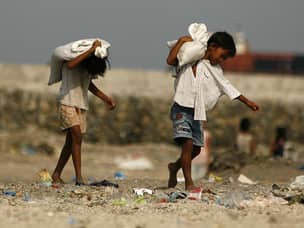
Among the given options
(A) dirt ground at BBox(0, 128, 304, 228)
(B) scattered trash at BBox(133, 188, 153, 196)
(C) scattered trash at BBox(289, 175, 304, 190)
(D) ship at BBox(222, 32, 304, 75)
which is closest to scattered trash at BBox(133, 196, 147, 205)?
(A) dirt ground at BBox(0, 128, 304, 228)

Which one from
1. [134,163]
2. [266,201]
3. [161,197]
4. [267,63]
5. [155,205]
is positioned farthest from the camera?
[267,63]

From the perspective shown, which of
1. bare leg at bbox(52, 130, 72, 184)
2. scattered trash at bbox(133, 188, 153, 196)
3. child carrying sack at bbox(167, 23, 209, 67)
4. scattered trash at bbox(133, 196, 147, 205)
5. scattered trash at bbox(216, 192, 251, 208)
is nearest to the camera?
scattered trash at bbox(216, 192, 251, 208)

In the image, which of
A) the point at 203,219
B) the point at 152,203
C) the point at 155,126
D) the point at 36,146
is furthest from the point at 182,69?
the point at 155,126

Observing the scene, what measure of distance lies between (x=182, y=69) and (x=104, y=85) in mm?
19364

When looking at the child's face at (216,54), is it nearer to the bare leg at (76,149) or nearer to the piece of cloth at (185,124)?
the piece of cloth at (185,124)

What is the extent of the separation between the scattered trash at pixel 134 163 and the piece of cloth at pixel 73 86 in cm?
869

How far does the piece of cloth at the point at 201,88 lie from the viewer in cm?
893

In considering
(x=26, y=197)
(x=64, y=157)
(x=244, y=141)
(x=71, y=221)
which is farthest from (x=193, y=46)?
(x=244, y=141)

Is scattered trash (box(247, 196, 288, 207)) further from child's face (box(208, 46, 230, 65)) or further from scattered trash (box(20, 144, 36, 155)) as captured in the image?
scattered trash (box(20, 144, 36, 155))

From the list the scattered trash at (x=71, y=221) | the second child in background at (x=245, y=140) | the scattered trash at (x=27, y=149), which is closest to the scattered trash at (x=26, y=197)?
the scattered trash at (x=71, y=221)

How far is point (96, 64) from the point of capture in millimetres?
9539

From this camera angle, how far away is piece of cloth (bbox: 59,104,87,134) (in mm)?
9609

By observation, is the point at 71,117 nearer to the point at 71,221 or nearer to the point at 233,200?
the point at 233,200

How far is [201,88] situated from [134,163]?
10143 millimetres
